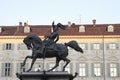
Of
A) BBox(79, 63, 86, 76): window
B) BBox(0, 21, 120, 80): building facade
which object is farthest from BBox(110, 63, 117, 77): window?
BBox(79, 63, 86, 76): window

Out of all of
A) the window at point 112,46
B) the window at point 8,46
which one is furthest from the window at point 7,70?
the window at point 112,46

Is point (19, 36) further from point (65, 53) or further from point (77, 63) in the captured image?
point (65, 53)

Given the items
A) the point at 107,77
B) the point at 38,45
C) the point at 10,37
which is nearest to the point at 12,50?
the point at 10,37

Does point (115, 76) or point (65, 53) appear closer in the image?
point (65, 53)

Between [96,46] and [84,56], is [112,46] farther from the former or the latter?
[84,56]

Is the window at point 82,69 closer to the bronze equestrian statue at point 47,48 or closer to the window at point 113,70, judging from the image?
the window at point 113,70

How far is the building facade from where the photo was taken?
159 ft

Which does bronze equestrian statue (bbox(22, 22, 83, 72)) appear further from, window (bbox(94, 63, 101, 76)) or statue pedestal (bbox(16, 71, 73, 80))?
window (bbox(94, 63, 101, 76))

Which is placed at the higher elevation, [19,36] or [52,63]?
[19,36]

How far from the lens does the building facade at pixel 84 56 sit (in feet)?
159

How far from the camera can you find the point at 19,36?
50.1m

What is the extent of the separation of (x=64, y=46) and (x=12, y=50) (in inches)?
1244

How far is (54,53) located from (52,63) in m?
30.3

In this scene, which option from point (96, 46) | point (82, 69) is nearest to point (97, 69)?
point (82, 69)
